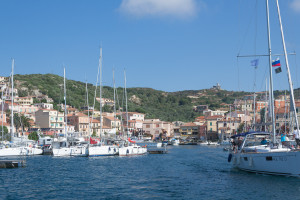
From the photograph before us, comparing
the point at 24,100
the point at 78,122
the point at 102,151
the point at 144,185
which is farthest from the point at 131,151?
the point at 24,100

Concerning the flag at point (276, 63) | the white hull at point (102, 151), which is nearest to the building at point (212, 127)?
the white hull at point (102, 151)

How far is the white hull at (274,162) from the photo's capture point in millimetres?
27781

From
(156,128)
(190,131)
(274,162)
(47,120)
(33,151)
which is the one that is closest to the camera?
(274,162)

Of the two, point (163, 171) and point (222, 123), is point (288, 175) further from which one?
point (222, 123)

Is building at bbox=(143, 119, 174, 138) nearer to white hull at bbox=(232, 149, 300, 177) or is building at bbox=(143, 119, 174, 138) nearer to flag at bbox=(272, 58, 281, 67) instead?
white hull at bbox=(232, 149, 300, 177)

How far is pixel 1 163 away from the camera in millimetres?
42938

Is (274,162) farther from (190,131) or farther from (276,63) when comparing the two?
(190,131)

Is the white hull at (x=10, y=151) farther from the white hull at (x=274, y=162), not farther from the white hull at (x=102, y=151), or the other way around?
the white hull at (x=274, y=162)

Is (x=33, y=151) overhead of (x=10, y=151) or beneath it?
beneath

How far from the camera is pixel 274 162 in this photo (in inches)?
1156

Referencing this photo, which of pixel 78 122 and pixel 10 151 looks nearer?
pixel 10 151

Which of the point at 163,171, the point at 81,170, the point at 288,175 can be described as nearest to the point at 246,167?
the point at 288,175

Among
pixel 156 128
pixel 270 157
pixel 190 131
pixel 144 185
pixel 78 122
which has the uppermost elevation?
pixel 78 122

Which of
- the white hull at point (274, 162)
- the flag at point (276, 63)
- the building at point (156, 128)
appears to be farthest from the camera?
the building at point (156, 128)
